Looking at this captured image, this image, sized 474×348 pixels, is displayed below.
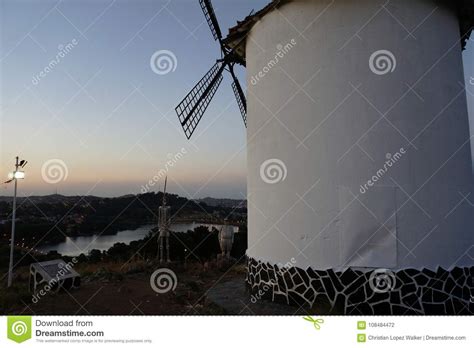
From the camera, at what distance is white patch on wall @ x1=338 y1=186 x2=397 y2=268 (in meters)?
5.05

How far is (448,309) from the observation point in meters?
5.09

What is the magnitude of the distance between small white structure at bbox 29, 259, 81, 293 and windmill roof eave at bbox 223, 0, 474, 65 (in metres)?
6.24

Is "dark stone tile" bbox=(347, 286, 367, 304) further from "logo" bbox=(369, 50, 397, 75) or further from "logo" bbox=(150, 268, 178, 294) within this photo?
"logo" bbox=(150, 268, 178, 294)

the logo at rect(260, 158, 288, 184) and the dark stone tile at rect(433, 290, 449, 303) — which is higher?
the logo at rect(260, 158, 288, 184)

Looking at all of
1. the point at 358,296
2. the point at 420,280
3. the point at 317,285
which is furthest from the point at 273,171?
the point at 420,280

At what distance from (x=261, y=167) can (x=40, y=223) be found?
32.4 ft

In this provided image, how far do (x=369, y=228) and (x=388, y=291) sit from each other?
0.96m

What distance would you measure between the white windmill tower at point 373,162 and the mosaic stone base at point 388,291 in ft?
0.05
